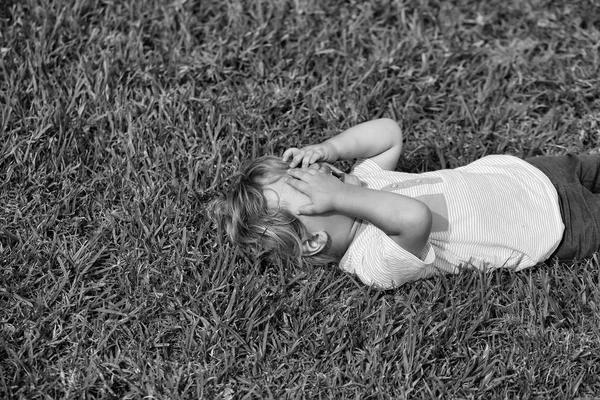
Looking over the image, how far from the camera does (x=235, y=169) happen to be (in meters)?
3.44

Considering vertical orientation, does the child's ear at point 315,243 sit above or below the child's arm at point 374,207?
below

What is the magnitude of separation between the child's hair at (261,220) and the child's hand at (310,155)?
5cm

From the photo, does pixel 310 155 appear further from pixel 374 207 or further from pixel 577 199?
pixel 577 199

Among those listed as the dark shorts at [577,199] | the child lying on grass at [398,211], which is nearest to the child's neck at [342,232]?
the child lying on grass at [398,211]

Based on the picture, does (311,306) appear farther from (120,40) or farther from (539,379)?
(120,40)

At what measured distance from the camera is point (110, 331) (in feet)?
9.17

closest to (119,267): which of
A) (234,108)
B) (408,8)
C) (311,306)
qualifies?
(311,306)

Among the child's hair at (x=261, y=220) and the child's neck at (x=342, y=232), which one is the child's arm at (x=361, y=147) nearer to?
the child's hair at (x=261, y=220)

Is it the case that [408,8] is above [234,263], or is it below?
above

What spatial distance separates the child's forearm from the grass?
0.34m

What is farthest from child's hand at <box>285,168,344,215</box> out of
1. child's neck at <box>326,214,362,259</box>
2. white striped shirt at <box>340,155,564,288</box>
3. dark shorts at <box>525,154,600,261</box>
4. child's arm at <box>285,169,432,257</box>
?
dark shorts at <box>525,154,600,261</box>

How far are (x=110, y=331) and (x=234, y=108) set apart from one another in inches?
51.8

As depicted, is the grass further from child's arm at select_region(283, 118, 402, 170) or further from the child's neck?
child's arm at select_region(283, 118, 402, 170)

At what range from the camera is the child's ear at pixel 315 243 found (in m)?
3.00
